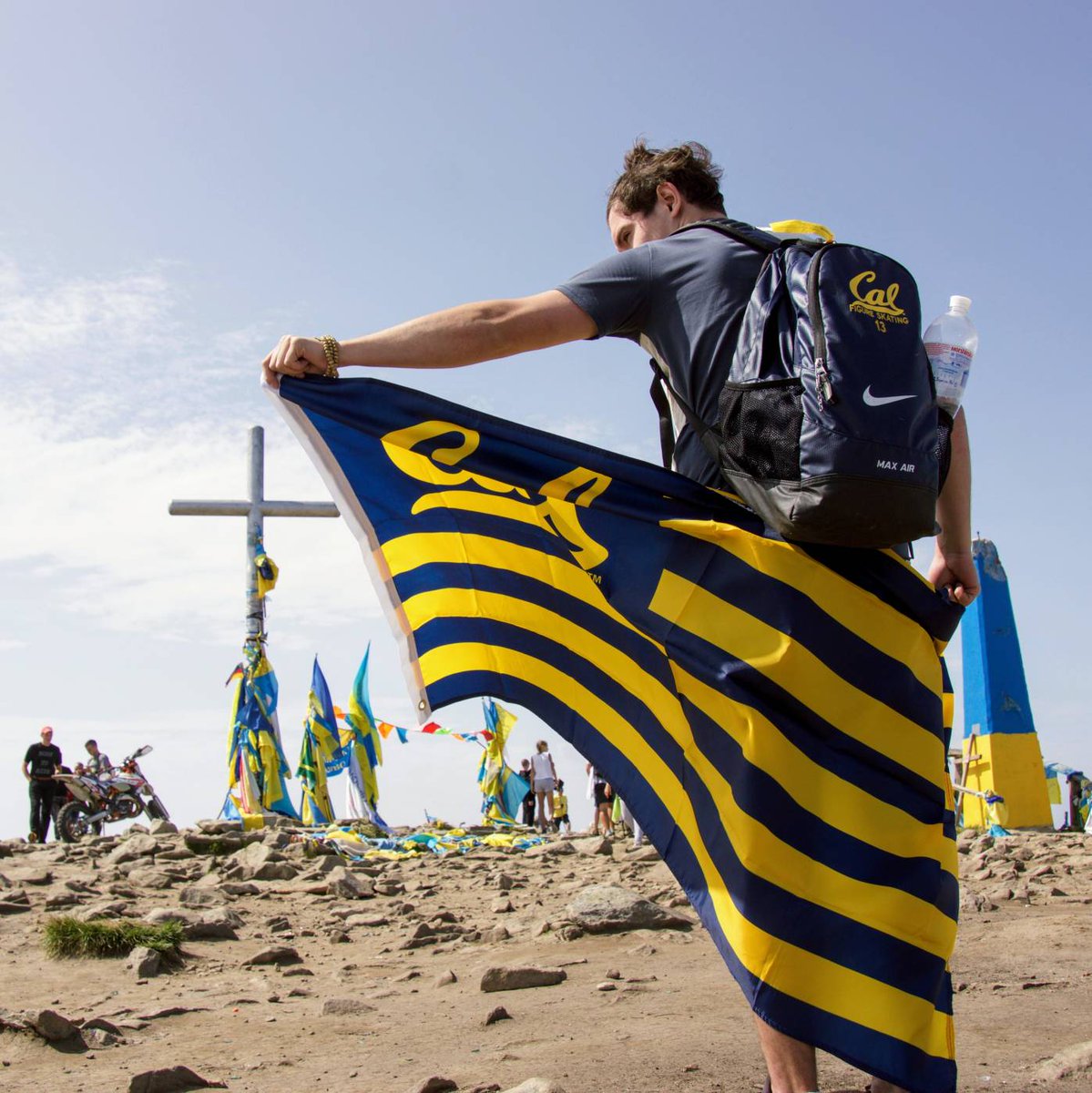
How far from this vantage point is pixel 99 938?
4957 millimetres

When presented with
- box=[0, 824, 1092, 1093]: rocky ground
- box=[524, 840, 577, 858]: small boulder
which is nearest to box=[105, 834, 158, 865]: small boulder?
box=[0, 824, 1092, 1093]: rocky ground

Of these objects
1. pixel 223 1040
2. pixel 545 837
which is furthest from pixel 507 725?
pixel 223 1040

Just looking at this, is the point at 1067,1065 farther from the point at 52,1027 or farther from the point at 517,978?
the point at 52,1027

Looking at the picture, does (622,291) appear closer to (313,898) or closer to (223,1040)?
(223,1040)

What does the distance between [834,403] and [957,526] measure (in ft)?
1.73

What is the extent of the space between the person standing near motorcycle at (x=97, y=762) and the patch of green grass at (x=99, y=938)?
8745 mm

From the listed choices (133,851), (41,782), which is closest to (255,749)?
(41,782)

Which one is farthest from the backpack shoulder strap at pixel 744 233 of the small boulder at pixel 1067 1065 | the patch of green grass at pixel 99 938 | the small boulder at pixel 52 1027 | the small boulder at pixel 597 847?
the small boulder at pixel 597 847

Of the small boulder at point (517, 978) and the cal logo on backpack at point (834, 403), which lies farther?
the small boulder at point (517, 978)

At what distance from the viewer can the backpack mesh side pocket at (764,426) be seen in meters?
1.86

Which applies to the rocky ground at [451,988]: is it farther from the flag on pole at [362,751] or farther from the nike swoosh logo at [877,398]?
the flag on pole at [362,751]

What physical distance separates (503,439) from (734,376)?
0.52 m

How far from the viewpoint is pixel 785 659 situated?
1.92m

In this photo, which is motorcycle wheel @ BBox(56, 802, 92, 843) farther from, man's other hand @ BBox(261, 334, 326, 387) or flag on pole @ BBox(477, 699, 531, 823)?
man's other hand @ BBox(261, 334, 326, 387)
